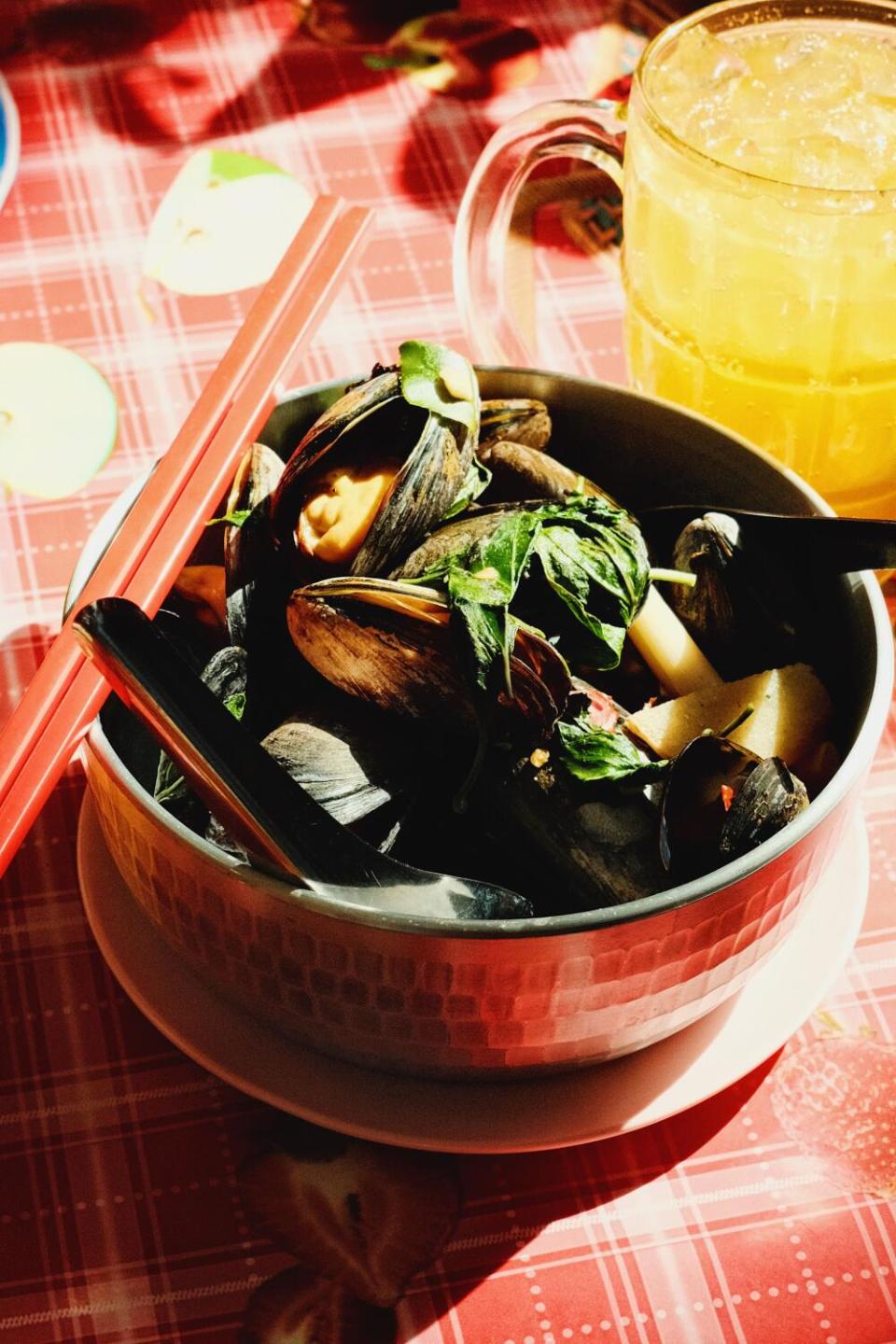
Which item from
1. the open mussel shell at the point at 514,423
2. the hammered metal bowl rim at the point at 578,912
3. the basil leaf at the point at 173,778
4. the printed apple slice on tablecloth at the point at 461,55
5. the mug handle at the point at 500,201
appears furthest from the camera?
the printed apple slice on tablecloth at the point at 461,55

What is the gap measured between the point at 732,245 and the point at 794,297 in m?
0.04

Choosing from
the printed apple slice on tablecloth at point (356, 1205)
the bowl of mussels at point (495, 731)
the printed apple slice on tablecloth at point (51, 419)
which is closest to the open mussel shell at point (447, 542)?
the bowl of mussels at point (495, 731)

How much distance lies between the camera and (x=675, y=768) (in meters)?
0.52

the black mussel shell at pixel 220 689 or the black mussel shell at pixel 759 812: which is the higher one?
the black mussel shell at pixel 220 689

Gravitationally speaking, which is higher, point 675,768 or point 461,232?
point 461,232

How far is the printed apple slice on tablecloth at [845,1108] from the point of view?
0.58 m

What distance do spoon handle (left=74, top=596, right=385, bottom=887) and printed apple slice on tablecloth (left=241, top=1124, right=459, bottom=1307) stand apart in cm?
15

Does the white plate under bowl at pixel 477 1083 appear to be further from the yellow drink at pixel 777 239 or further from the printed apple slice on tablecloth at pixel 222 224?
the printed apple slice on tablecloth at pixel 222 224

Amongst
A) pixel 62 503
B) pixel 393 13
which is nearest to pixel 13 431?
pixel 62 503

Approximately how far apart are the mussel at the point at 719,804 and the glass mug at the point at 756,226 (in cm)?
32

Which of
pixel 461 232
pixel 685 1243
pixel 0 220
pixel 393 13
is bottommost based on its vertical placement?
pixel 685 1243

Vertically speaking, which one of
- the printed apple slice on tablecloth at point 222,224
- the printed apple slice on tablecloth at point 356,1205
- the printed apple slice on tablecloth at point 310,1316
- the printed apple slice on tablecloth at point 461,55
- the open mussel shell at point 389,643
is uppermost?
the printed apple slice on tablecloth at point 461,55

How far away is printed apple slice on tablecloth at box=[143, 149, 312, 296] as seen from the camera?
3.24ft

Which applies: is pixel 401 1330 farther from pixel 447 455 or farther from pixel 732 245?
pixel 732 245
